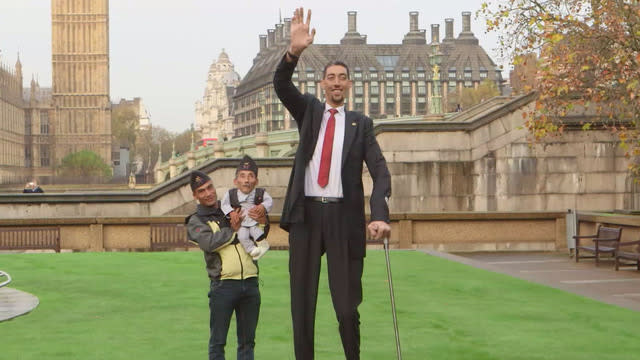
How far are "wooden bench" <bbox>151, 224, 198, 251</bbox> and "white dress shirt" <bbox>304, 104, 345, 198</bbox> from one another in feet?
44.7

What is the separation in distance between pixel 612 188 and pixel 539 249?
10.3ft

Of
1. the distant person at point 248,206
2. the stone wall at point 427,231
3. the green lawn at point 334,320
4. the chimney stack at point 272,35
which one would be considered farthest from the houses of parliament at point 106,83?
the distant person at point 248,206

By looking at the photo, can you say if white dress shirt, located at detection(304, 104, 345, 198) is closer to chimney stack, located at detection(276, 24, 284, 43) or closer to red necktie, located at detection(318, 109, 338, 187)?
red necktie, located at detection(318, 109, 338, 187)

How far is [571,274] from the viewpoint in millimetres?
14750

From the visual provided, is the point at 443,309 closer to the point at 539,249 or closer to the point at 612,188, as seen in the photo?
the point at 539,249

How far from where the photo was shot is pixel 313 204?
562cm

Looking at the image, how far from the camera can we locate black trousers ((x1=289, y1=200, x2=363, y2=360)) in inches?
220

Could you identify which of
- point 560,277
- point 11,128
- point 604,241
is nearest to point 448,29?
point 11,128

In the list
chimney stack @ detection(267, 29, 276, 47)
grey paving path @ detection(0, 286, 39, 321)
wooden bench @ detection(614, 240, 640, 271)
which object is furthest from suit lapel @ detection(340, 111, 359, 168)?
chimney stack @ detection(267, 29, 276, 47)

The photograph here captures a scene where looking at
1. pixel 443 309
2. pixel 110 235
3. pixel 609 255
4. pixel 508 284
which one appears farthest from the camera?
pixel 110 235

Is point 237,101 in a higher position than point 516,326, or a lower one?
higher

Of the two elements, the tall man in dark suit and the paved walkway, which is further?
the paved walkway

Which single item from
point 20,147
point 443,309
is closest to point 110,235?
point 443,309

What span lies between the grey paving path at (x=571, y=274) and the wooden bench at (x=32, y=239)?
7.66 m
